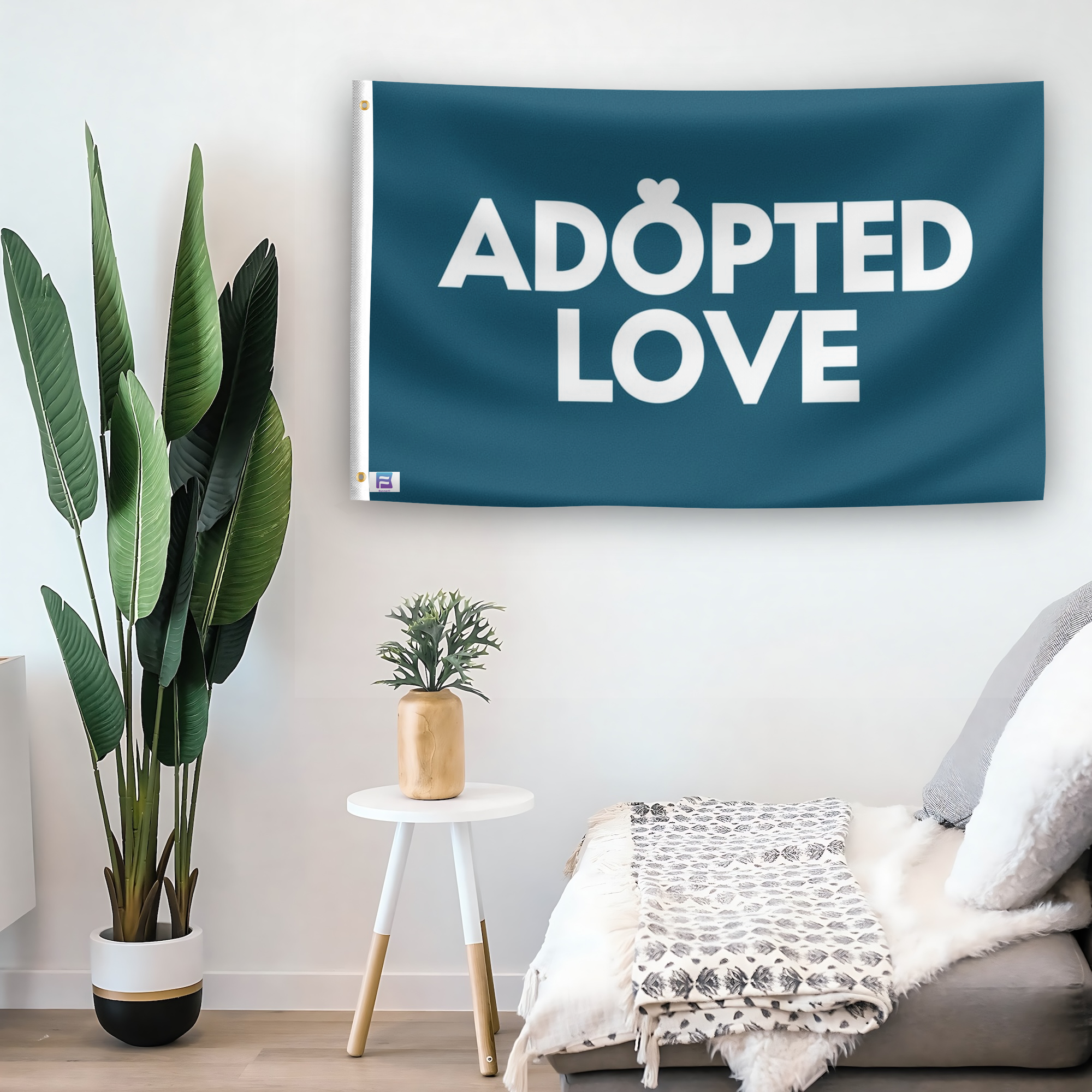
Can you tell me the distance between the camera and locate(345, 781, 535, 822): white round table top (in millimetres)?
1778

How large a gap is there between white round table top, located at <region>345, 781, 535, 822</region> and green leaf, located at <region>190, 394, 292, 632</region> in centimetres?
44

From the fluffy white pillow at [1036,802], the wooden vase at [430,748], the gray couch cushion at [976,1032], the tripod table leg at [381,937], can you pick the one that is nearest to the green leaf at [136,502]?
the wooden vase at [430,748]

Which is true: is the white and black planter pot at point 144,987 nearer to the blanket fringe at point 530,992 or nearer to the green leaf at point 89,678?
the green leaf at point 89,678

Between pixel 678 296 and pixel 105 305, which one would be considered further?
pixel 678 296

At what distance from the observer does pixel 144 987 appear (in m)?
1.95

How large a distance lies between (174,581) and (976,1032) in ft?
5.05

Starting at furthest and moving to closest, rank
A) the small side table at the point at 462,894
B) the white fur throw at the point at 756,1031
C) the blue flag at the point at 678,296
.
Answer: the blue flag at the point at 678,296 → the small side table at the point at 462,894 → the white fur throw at the point at 756,1031

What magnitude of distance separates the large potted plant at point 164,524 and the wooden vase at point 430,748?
42 centimetres

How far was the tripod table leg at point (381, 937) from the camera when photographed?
1902 mm

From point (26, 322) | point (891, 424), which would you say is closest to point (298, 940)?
point (26, 322)

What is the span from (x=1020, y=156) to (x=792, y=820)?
1428mm

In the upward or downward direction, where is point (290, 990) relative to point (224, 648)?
downward

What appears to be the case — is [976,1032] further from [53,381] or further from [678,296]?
[53,381]

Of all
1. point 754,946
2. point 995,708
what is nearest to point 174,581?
point 754,946
